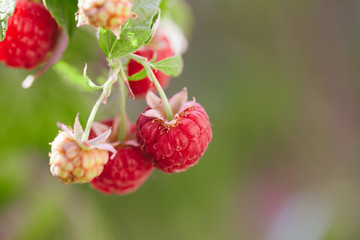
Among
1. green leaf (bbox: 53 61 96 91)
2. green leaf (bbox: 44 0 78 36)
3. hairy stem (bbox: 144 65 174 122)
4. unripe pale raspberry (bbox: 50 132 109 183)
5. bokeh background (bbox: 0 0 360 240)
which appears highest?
bokeh background (bbox: 0 0 360 240)

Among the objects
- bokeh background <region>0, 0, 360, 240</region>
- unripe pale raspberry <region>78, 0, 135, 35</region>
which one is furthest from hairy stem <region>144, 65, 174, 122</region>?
bokeh background <region>0, 0, 360, 240</region>

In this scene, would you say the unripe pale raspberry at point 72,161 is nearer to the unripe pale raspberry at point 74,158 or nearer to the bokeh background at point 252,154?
the unripe pale raspberry at point 74,158

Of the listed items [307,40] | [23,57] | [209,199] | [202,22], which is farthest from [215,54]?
[23,57]

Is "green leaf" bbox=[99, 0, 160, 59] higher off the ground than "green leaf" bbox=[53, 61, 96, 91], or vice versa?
"green leaf" bbox=[53, 61, 96, 91]

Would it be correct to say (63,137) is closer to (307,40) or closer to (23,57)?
(23,57)

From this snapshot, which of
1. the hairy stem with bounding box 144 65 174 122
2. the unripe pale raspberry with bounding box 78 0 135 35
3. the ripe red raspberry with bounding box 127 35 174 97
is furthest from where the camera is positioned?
the ripe red raspberry with bounding box 127 35 174 97

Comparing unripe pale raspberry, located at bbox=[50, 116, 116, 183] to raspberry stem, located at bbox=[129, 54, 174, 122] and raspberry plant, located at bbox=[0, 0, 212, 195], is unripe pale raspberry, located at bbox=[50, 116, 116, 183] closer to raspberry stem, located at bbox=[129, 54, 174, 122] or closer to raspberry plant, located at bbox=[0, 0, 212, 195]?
raspberry plant, located at bbox=[0, 0, 212, 195]
